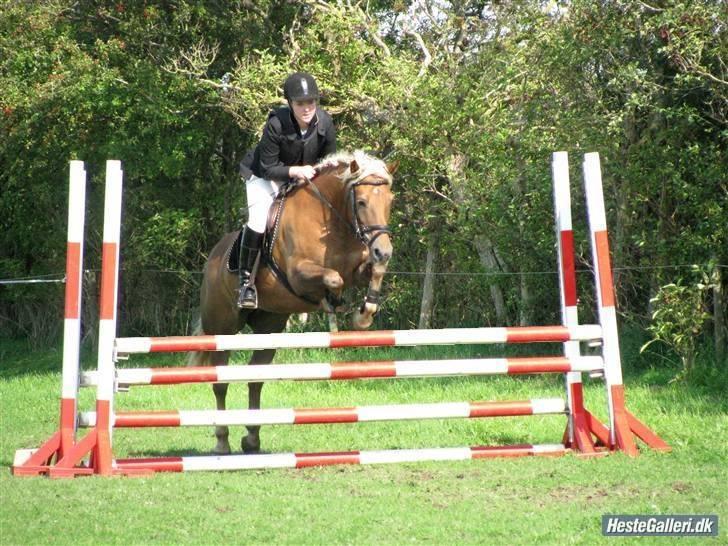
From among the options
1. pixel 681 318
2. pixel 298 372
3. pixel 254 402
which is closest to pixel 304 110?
pixel 298 372

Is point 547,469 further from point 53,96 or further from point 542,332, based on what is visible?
point 53,96

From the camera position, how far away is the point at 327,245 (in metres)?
6.71

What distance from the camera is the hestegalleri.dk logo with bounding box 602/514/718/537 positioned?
14.6ft

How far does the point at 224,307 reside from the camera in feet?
24.9

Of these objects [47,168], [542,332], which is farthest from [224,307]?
[47,168]

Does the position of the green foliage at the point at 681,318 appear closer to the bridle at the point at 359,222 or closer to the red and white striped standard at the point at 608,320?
the red and white striped standard at the point at 608,320

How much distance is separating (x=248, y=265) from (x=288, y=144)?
848 mm

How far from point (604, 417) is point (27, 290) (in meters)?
13.2

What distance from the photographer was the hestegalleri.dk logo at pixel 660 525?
4.44 metres

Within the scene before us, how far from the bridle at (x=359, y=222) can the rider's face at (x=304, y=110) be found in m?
0.42

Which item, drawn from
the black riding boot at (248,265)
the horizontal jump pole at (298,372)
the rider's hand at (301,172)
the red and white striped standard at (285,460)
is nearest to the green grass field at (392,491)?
the red and white striped standard at (285,460)

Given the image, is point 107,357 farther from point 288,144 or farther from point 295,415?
point 288,144

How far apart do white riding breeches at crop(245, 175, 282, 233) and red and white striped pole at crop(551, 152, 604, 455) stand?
1.87 metres

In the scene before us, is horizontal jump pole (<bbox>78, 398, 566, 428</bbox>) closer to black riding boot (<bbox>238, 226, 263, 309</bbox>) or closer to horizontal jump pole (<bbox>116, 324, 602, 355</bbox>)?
Answer: horizontal jump pole (<bbox>116, 324, 602, 355</bbox>)
